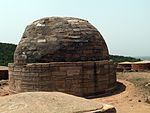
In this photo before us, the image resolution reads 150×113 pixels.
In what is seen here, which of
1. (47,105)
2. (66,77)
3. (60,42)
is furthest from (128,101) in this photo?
(47,105)

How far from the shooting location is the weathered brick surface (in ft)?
35.8

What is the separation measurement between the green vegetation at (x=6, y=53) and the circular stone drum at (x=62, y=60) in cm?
2042

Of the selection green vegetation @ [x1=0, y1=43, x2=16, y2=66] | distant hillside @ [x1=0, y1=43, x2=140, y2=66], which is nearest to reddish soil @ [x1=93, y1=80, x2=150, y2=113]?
distant hillside @ [x1=0, y1=43, x2=140, y2=66]

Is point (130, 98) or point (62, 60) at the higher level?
point (62, 60)

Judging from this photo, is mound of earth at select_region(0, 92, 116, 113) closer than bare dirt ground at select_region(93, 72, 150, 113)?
Yes

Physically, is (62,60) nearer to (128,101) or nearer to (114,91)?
(114,91)

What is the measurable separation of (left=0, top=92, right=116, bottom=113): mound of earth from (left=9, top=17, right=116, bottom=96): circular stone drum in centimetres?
428

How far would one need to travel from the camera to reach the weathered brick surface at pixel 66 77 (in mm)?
10906

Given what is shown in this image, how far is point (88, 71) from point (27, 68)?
2178mm

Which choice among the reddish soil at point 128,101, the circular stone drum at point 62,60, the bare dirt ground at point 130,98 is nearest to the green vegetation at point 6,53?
the bare dirt ground at point 130,98

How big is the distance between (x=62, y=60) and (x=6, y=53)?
26.4 meters

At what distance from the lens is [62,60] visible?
11.4 m

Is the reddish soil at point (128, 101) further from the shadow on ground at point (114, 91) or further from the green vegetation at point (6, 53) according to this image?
the green vegetation at point (6, 53)

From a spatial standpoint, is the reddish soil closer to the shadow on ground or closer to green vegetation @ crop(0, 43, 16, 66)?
the shadow on ground
